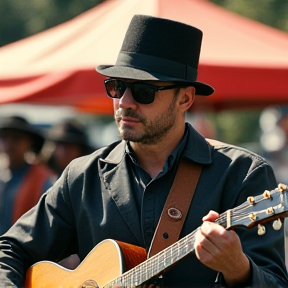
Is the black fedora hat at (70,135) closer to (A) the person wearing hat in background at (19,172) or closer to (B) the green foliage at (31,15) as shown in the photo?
(A) the person wearing hat in background at (19,172)

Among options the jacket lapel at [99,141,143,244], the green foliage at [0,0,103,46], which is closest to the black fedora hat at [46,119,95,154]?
the jacket lapel at [99,141,143,244]

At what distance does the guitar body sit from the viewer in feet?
→ 13.8

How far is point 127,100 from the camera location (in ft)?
14.2

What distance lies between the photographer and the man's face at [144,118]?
431 centimetres

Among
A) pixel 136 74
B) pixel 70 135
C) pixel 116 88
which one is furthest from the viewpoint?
pixel 70 135

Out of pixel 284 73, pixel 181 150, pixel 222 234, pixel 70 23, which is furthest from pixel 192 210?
pixel 70 23

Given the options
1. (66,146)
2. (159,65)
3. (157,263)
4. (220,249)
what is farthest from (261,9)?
(220,249)

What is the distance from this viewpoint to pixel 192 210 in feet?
13.8

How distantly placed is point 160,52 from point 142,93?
0.71ft

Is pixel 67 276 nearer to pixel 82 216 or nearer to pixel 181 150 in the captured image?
pixel 82 216

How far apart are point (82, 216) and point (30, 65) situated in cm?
333

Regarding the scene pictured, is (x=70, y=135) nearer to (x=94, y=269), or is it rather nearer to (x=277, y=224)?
(x=94, y=269)

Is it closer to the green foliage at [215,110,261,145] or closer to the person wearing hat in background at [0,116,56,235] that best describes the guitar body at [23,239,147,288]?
the person wearing hat in background at [0,116,56,235]

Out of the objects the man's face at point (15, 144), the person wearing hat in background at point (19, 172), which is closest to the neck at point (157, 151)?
the person wearing hat in background at point (19, 172)
